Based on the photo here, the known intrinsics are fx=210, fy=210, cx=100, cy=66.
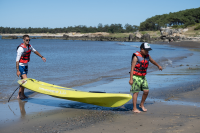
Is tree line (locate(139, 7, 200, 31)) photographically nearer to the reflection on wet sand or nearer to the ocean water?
the ocean water

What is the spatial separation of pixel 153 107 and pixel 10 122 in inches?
132

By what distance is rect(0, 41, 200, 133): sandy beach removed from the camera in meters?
3.92

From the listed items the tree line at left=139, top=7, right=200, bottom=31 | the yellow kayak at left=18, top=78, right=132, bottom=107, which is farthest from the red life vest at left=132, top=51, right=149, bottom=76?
the tree line at left=139, top=7, right=200, bottom=31

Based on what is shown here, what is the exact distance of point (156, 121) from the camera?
423 centimetres

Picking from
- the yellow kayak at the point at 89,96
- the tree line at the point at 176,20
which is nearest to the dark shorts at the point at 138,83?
the yellow kayak at the point at 89,96

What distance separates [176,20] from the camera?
9925cm

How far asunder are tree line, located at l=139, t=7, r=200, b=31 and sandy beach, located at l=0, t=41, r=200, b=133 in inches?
3316

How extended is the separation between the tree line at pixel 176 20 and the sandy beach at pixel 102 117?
84221mm

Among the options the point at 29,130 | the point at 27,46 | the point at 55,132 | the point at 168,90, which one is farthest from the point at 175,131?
the point at 27,46

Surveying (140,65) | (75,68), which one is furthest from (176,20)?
(140,65)

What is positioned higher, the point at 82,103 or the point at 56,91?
the point at 56,91

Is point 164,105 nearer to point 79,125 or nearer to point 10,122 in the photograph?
point 79,125

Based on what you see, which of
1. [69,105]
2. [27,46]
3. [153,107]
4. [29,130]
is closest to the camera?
[29,130]

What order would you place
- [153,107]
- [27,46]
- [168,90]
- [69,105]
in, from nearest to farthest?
[153,107], [69,105], [27,46], [168,90]
